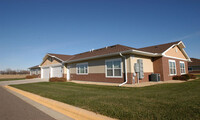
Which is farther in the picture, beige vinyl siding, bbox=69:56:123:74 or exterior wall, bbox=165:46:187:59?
exterior wall, bbox=165:46:187:59

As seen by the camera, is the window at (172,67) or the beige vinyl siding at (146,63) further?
the window at (172,67)

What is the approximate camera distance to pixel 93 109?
5.04 metres

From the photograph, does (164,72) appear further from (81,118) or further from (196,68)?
(196,68)

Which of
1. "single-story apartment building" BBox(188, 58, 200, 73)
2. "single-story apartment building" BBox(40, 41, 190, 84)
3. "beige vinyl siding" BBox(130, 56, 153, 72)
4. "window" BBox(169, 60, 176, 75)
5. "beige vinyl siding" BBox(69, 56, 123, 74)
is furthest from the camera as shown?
"single-story apartment building" BBox(188, 58, 200, 73)

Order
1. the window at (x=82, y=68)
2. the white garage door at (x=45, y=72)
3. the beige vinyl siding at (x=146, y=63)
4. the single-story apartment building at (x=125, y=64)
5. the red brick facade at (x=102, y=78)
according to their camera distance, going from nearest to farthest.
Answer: the red brick facade at (x=102, y=78), the single-story apartment building at (x=125, y=64), the beige vinyl siding at (x=146, y=63), the window at (x=82, y=68), the white garage door at (x=45, y=72)

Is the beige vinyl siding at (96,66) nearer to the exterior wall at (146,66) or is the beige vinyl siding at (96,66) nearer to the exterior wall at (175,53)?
the exterior wall at (146,66)

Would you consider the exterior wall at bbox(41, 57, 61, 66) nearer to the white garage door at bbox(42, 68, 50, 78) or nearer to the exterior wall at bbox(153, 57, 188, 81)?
the white garage door at bbox(42, 68, 50, 78)

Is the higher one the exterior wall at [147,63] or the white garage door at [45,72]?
the exterior wall at [147,63]

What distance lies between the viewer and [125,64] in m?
12.8

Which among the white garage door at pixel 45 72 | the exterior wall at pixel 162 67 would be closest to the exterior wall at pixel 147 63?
the exterior wall at pixel 162 67

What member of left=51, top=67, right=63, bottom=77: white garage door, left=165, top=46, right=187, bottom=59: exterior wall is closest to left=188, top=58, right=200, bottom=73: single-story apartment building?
left=165, top=46, right=187, bottom=59: exterior wall

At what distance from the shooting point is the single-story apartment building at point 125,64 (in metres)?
12.9

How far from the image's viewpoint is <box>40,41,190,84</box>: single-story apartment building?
12859 millimetres

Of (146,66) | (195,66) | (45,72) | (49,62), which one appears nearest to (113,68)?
(146,66)
